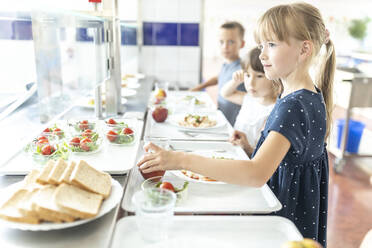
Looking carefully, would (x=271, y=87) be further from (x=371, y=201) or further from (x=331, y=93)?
(x=371, y=201)

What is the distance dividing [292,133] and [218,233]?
13.8 inches

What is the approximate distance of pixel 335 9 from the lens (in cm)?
1103

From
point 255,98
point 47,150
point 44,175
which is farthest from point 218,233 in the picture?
point 255,98

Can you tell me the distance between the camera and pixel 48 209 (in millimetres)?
712

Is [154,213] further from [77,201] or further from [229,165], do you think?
[229,165]

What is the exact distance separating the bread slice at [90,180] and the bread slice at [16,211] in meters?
0.11

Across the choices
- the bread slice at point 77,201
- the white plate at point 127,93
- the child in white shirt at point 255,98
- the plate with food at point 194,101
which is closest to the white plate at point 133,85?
the white plate at point 127,93

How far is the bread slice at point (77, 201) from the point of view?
73 cm

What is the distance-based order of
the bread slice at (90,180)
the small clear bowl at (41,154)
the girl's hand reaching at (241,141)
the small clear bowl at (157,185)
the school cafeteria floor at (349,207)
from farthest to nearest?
1. the school cafeteria floor at (349,207)
2. the girl's hand reaching at (241,141)
3. the small clear bowl at (41,154)
4. the small clear bowl at (157,185)
5. the bread slice at (90,180)

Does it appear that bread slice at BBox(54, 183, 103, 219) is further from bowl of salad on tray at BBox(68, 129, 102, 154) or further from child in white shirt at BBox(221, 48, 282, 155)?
child in white shirt at BBox(221, 48, 282, 155)

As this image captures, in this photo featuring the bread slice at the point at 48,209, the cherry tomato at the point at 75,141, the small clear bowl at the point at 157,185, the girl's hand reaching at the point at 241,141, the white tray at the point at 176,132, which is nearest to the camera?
the bread slice at the point at 48,209

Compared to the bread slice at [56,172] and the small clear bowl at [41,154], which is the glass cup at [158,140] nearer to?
the small clear bowl at [41,154]

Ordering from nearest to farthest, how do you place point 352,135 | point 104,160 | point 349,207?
point 104,160, point 349,207, point 352,135

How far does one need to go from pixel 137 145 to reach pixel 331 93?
724mm
